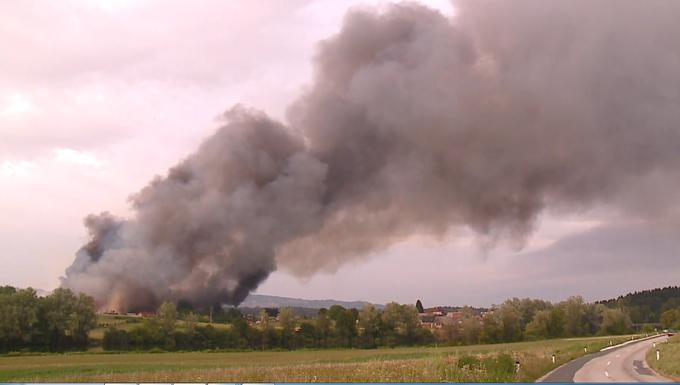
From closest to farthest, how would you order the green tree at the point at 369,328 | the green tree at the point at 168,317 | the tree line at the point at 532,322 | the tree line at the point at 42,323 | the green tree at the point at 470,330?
the tree line at the point at 42,323 < the green tree at the point at 168,317 < the tree line at the point at 532,322 < the green tree at the point at 470,330 < the green tree at the point at 369,328

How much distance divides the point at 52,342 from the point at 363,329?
34.5 meters

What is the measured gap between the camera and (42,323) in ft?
201

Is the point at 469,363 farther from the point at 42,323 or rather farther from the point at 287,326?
the point at 287,326

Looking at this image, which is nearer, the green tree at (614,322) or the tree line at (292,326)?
the tree line at (292,326)

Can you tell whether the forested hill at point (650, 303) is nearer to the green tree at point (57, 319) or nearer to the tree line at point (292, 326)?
the tree line at point (292, 326)

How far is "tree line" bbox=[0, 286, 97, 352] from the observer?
196 feet

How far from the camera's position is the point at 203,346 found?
68.3 meters

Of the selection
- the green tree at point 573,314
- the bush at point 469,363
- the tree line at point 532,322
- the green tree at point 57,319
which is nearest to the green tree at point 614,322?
the tree line at point 532,322

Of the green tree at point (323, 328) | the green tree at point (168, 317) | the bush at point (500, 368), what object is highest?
the green tree at point (168, 317)

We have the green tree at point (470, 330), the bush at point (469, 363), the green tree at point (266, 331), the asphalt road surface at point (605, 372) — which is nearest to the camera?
the asphalt road surface at point (605, 372)

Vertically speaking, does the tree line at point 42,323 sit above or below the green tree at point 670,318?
above

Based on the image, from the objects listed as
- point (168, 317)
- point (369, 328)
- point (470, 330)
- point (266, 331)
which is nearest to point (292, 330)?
point (266, 331)

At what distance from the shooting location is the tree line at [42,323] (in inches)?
2351

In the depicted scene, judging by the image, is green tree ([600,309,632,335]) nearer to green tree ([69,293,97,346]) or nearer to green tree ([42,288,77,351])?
green tree ([69,293,97,346])
